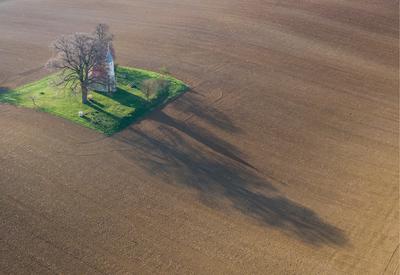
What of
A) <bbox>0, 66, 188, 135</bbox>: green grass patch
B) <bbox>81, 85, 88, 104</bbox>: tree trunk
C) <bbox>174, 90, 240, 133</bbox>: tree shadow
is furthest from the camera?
<bbox>81, 85, 88, 104</bbox>: tree trunk

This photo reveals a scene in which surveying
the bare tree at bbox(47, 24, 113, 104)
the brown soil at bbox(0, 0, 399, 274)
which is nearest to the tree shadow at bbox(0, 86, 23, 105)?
the brown soil at bbox(0, 0, 399, 274)

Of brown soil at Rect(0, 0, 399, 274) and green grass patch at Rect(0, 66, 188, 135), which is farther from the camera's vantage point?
green grass patch at Rect(0, 66, 188, 135)

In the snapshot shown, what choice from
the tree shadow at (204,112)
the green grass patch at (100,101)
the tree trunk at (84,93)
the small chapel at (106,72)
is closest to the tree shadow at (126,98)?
the green grass patch at (100,101)

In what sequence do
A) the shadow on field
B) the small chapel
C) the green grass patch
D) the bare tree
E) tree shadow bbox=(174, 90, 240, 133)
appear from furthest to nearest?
1. the small chapel
2. tree shadow bbox=(174, 90, 240, 133)
3. the bare tree
4. the green grass patch
5. the shadow on field

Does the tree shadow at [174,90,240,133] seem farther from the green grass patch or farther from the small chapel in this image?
the small chapel

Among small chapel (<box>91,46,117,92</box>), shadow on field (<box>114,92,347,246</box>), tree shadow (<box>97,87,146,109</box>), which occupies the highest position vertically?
small chapel (<box>91,46,117,92</box>)

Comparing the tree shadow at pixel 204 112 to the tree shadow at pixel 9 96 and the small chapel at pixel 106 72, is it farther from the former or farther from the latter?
the tree shadow at pixel 9 96

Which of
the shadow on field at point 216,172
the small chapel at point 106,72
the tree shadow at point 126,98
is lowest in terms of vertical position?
the shadow on field at point 216,172

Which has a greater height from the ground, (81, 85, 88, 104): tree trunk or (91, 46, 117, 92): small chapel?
(91, 46, 117, 92): small chapel
